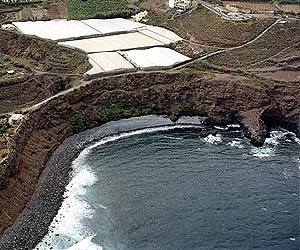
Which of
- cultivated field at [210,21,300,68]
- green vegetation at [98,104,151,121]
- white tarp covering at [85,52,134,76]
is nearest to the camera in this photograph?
green vegetation at [98,104,151,121]

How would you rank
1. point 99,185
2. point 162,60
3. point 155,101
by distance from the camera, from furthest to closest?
point 162,60, point 155,101, point 99,185

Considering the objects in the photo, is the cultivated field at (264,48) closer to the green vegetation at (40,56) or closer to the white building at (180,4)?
the white building at (180,4)

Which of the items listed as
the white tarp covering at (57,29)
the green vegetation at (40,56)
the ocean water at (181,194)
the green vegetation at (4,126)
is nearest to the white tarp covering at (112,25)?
the white tarp covering at (57,29)

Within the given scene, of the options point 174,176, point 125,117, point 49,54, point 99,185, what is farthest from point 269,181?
point 49,54

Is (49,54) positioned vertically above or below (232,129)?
above

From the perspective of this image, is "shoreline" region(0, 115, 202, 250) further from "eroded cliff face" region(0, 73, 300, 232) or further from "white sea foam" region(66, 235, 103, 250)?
"white sea foam" region(66, 235, 103, 250)

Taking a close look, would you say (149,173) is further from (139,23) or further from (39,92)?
(139,23)

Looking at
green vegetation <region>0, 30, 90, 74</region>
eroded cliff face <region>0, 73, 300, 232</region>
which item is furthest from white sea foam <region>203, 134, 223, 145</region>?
green vegetation <region>0, 30, 90, 74</region>
